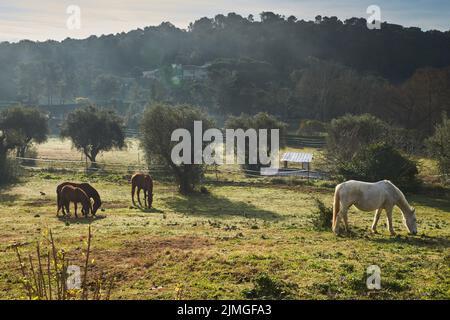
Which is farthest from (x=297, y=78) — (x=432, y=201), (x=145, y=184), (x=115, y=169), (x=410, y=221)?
(x=410, y=221)

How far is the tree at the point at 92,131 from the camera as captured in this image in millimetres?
56969

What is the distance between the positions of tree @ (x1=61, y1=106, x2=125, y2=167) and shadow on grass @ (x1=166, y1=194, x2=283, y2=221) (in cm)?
2539

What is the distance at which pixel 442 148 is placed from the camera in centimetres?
3838

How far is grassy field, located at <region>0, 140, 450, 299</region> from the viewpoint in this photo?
37.3ft

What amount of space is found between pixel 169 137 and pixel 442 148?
23.7 meters

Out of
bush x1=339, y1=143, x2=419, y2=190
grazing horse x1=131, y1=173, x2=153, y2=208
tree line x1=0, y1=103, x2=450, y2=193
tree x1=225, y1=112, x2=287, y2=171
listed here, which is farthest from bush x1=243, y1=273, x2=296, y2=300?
tree x1=225, y1=112, x2=287, y2=171

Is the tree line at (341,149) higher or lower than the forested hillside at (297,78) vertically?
lower

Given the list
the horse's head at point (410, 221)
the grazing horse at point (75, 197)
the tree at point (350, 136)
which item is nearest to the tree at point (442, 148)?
the tree at point (350, 136)

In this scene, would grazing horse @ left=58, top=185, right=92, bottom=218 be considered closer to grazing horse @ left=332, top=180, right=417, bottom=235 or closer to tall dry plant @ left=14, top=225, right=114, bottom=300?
tall dry plant @ left=14, top=225, right=114, bottom=300

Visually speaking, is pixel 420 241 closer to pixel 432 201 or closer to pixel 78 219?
pixel 78 219

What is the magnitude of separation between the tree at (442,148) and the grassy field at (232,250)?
8.74 m

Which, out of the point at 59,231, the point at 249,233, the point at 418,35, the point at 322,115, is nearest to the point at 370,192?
the point at 249,233

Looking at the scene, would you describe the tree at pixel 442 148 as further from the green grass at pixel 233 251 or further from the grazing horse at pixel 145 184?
the grazing horse at pixel 145 184
